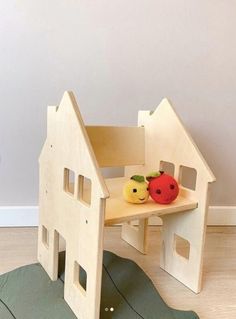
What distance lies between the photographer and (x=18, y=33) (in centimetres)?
124

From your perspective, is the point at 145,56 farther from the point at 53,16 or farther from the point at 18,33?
the point at 18,33

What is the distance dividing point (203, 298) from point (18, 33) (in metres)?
1.13

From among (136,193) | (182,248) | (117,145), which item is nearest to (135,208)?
(136,193)

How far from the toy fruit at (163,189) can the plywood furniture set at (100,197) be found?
21 millimetres

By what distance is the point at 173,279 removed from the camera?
103 centimetres

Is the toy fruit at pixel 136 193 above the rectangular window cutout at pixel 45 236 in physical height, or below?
above

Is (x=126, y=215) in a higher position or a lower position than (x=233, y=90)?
lower

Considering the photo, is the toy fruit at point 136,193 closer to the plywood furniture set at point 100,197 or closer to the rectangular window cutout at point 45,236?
the plywood furniture set at point 100,197

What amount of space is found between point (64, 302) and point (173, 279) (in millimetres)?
361

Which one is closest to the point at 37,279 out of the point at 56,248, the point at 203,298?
the point at 56,248

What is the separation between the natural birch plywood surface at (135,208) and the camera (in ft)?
2.65

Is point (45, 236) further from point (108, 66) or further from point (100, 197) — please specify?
point (108, 66)

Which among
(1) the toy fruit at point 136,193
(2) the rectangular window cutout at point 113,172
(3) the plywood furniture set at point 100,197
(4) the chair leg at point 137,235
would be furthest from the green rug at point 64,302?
(2) the rectangular window cutout at point 113,172

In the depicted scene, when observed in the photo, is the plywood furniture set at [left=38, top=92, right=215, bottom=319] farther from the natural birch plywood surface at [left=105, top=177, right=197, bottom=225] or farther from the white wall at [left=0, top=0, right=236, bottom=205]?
the white wall at [left=0, top=0, right=236, bottom=205]
